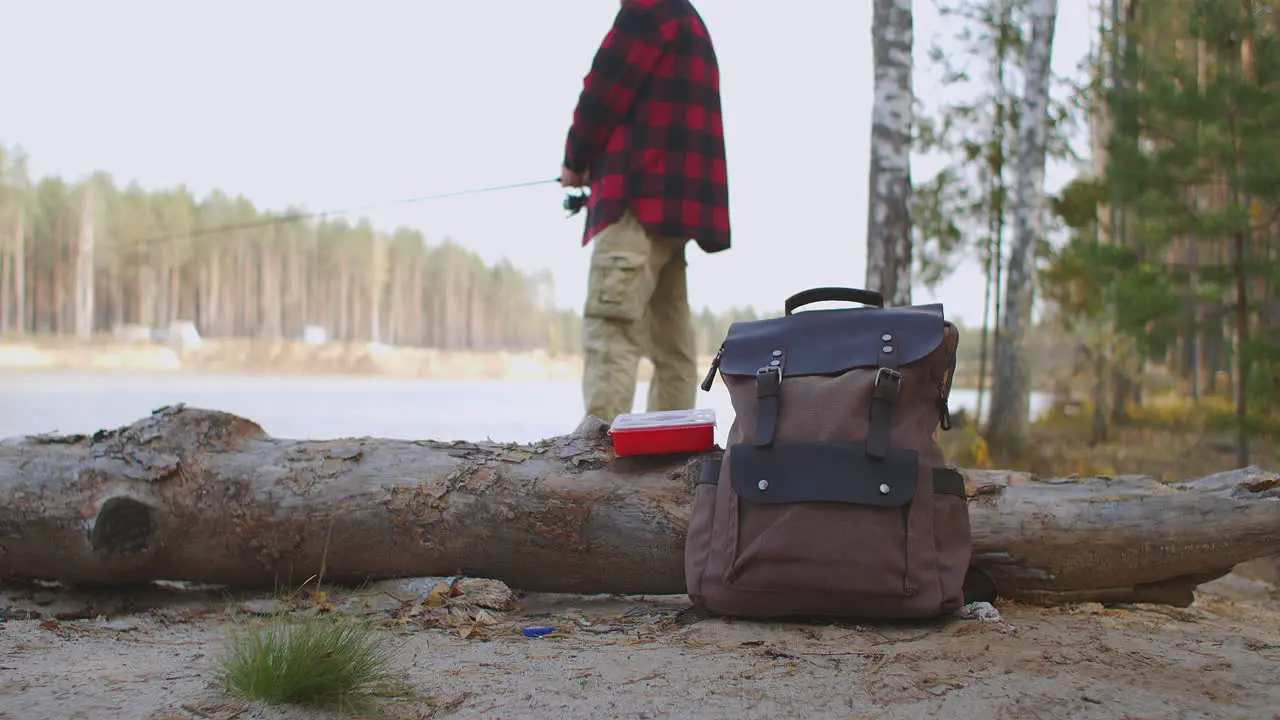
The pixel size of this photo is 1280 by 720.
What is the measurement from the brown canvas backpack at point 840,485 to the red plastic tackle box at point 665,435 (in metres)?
0.28

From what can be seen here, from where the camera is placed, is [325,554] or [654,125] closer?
[325,554]

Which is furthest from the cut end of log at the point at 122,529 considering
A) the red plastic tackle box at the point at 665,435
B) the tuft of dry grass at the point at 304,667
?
the red plastic tackle box at the point at 665,435

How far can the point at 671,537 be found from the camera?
284cm

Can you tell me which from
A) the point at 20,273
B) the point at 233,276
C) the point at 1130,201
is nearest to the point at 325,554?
the point at 1130,201

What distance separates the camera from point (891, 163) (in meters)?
6.45

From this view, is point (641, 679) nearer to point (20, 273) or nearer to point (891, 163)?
point (891, 163)

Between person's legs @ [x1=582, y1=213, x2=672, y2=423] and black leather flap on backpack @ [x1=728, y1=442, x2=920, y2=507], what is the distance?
180 centimetres

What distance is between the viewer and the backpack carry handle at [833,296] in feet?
9.17

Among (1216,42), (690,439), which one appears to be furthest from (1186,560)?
(1216,42)

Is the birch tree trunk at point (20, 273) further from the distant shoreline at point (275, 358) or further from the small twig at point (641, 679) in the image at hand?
the small twig at point (641, 679)

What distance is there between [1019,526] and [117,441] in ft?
10.1

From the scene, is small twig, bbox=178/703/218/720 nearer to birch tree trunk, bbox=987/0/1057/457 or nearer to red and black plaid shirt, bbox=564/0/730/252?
red and black plaid shirt, bbox=564/0/730/252

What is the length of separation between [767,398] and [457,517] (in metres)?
1.14

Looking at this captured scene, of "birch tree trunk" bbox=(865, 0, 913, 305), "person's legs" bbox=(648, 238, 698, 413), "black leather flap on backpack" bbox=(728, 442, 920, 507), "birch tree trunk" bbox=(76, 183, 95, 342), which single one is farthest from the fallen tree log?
"birch tree trunk" bbox=(76, 183, 95, 342)
